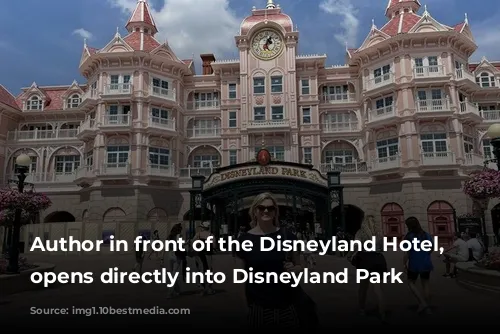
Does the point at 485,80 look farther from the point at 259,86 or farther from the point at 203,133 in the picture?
the point at 203,133

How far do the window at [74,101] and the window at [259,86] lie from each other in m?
16.9

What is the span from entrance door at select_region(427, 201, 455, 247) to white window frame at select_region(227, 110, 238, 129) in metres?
16.9

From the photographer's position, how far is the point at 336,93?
1432 inches

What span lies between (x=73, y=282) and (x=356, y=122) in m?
27.7

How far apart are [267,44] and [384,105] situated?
1138cm

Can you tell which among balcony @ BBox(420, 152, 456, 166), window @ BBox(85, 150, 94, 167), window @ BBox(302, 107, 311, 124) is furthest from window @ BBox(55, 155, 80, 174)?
balcony @ BBox(420, 152, 456, 166)

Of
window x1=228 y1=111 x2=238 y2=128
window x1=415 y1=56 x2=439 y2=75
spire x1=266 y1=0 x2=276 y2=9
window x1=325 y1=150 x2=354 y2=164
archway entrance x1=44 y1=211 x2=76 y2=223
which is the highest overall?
spire x1=266 y1=0 x2=276 y2=9

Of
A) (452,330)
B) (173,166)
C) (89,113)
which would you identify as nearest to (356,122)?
(173,166)

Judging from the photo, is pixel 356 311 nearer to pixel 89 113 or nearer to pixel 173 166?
pixel 173 166

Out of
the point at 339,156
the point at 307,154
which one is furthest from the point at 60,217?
the point at 339,156

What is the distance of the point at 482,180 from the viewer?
40.7 ft

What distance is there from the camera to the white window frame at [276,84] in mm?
35344

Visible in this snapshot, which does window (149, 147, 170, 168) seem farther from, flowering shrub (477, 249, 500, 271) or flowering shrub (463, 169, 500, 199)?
flowering shrub (477, 249, 500, 271)

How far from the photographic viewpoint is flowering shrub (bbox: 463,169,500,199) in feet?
39.5
